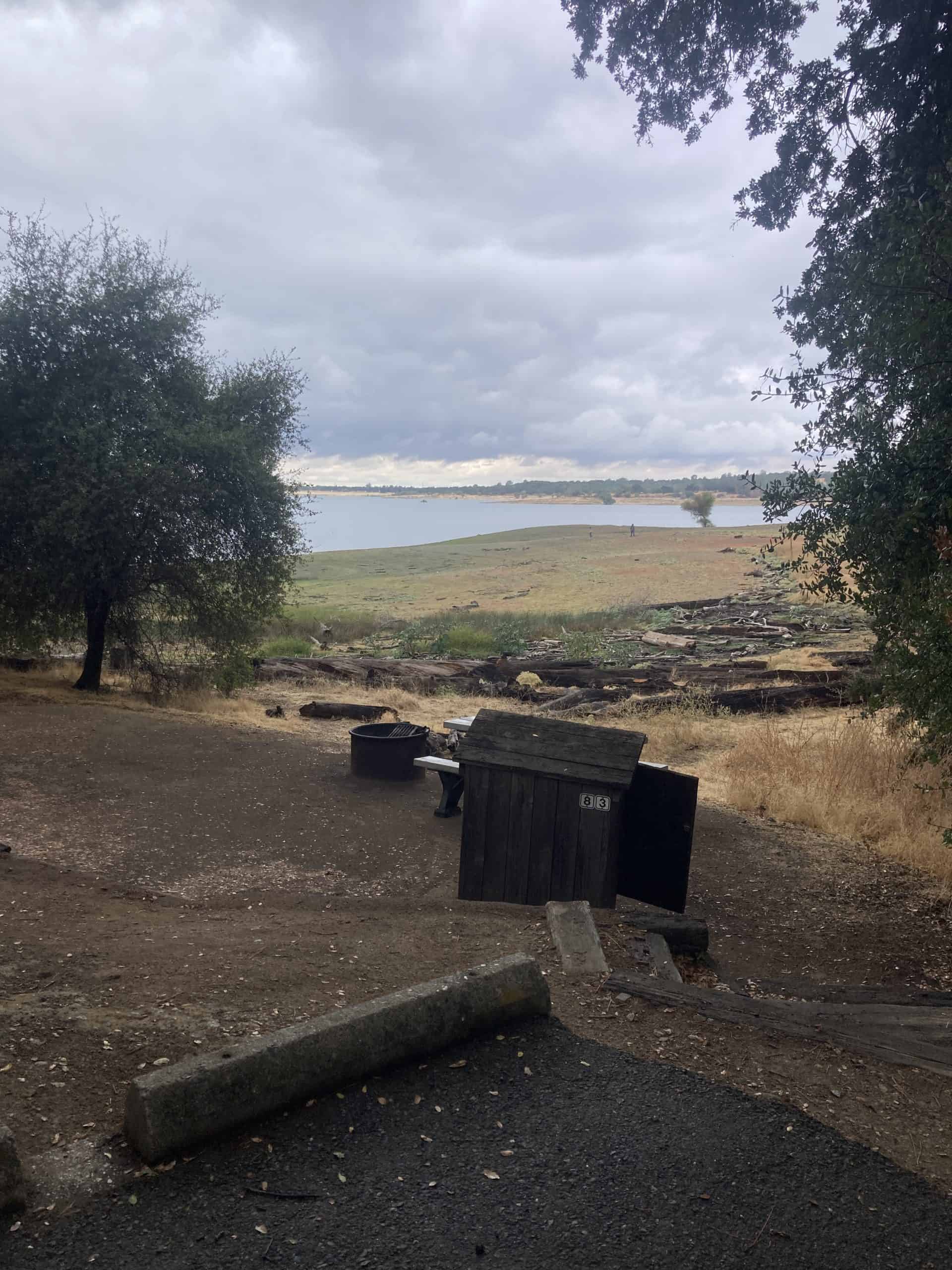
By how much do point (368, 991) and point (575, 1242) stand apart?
2.06 meters

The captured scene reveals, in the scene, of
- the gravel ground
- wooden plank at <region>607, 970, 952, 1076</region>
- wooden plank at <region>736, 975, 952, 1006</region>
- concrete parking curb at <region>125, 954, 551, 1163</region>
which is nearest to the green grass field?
wooden plank at <region>736, 975, 952, 1006</region>

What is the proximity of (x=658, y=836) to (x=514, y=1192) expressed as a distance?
13.7 ft

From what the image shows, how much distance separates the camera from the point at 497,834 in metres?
6.76

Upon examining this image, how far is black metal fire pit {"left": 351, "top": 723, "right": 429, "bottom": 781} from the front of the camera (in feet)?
35.9

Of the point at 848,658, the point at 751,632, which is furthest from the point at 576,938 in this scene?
the point at 751,632

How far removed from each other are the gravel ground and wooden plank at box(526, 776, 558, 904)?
2911 mm

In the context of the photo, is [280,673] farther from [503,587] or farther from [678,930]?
[503,587]

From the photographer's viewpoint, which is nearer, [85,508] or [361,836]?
[361,836]

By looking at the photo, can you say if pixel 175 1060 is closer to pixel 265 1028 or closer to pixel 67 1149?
pixel 265 1028

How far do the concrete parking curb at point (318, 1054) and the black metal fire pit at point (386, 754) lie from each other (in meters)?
6.78

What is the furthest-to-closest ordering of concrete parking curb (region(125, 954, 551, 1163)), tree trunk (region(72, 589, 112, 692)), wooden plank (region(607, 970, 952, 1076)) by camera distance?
tree trunk (region(72, 589, 112, 692))
wooden plank (region(607, 970, 952, 1076))
concrete parking curb (region(125, 954, 551, 1163))

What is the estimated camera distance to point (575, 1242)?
2.76m

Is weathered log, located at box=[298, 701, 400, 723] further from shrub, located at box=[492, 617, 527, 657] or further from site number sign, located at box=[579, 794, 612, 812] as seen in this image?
site number sign, located at box=[579, 794, 612, 812]

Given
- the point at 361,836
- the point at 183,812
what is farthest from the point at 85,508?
the point at 361,836
